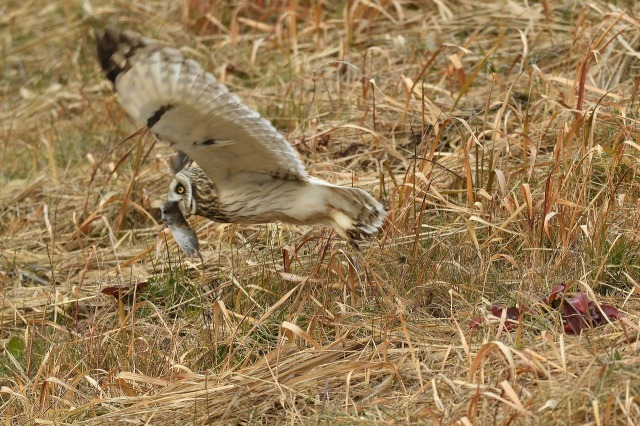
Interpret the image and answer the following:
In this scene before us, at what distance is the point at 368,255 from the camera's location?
442 centimetres

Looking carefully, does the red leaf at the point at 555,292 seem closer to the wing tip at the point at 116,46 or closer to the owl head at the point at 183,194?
the owl head at the point at 183,194

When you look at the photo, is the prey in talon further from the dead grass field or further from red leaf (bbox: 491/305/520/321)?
red leaf (bbox: 491/305/520/321)

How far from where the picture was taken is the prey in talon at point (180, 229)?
177 inches

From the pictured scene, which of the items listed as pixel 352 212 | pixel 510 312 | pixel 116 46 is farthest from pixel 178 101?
pixel 510 312

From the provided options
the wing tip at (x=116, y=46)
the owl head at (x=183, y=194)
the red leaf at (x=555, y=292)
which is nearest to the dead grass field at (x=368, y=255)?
the red leaf at (x=555, y=292)

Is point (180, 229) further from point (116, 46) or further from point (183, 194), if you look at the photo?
point (116, 46)

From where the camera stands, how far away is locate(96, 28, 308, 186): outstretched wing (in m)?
3.75

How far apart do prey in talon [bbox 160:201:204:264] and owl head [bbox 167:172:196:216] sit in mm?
27

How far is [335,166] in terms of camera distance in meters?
5.29

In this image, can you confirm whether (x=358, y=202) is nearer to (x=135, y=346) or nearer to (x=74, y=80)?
(x=135, y=346)

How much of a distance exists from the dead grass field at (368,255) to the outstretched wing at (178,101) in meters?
0.57

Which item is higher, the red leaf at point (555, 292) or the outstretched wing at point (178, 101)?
the outstretched wing at point (178, 101)

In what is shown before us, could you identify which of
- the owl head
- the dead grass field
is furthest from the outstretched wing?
the dead grass field

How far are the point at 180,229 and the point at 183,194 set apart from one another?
0.17m
